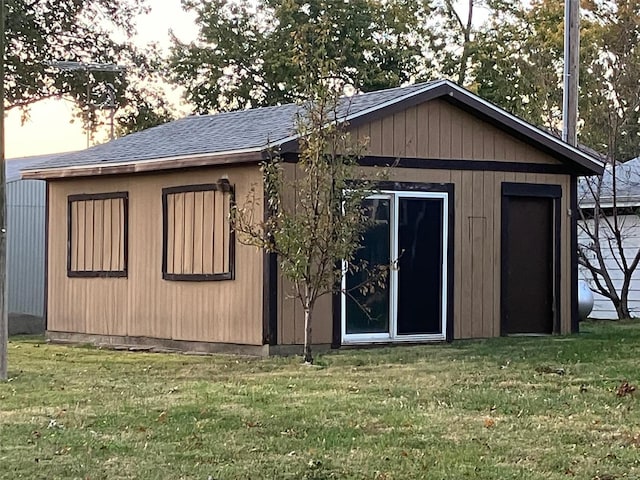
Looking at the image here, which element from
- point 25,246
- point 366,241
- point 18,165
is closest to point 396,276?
point 366,241

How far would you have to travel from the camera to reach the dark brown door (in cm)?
1543

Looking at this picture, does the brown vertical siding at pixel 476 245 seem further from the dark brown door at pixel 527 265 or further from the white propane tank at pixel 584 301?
the white propane tank at pixel 584 301

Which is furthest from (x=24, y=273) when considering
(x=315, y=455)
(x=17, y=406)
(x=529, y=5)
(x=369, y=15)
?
(x=529, y=5)

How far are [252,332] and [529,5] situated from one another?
2884 centimetres

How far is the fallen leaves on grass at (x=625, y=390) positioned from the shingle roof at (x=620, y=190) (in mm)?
10569

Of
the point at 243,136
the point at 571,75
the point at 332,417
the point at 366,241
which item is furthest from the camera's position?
the point at 571,75

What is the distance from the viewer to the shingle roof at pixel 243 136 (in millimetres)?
13859

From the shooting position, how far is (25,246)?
69.3ft

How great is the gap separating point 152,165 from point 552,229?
5582 millimetres

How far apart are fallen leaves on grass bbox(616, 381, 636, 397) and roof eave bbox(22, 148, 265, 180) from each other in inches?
201

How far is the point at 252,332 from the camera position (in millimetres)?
13461

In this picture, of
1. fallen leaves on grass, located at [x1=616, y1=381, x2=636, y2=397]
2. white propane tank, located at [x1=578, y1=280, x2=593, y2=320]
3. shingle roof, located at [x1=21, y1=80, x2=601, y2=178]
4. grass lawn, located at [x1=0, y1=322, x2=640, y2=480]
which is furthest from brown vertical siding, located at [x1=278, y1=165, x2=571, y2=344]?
fallen leaves on grass, located at [x1=616, y1=381, x2=636, y2=397]

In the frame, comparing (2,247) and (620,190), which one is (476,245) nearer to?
(2,247)

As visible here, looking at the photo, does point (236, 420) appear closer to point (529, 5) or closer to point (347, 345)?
point (347, 345)
